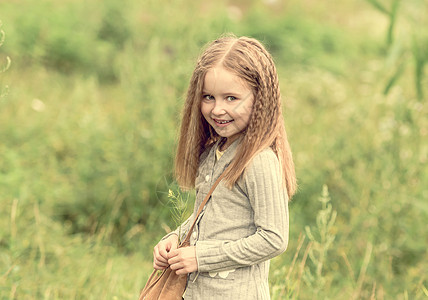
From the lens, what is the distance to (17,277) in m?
2.73

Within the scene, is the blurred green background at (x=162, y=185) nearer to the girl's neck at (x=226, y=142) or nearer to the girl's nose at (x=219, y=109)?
the girl's neck at (x=226, y=142)

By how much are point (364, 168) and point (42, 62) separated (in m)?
4.49

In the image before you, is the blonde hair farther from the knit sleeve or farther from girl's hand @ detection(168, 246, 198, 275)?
girl's hand @ detection(168, 246, 198, 275)

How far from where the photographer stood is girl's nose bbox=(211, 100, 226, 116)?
1.71m

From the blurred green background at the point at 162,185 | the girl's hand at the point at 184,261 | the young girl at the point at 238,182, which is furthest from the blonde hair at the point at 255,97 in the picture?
the blurred green background at the point at 162,185

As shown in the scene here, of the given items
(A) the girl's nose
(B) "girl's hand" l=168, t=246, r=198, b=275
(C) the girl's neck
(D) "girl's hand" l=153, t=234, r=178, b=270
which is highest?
(A) the girl's nose

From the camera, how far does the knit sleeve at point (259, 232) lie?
1641mm

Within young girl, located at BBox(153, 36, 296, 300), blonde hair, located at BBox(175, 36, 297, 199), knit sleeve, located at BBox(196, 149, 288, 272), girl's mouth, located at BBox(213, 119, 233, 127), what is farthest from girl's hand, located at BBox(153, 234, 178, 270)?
girl's mouth, located at BBox(213, 119, 233, 127)

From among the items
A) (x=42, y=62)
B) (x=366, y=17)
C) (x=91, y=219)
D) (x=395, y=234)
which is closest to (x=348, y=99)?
(x=395, y=234)

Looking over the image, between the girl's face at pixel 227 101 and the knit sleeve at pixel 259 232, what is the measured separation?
0.14 meters

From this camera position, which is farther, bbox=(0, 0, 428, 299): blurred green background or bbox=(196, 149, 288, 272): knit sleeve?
bbox=(0, 0, 428, 299): blurred green background

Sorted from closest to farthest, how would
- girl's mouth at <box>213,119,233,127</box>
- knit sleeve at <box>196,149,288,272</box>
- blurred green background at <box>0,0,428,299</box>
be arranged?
knit sleeve at <box>196,149,288,272</box> → girl's mouth at <box>213,119,233,127</box> → blurred green background at <box>0,0,428,299</box>

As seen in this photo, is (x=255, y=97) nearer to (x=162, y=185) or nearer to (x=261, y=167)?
(x=261, y=167)

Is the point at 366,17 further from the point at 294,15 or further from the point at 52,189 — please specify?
the point at 52,189
